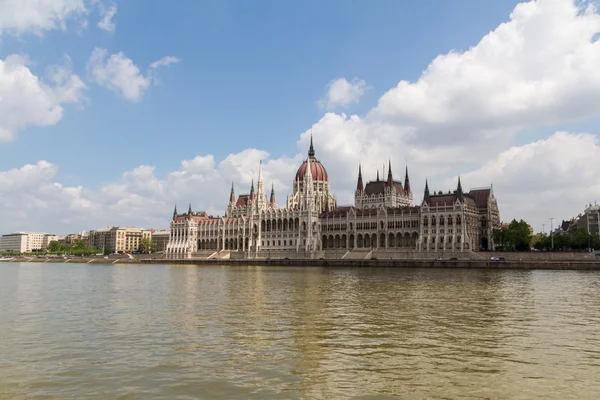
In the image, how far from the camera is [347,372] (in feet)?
48.8

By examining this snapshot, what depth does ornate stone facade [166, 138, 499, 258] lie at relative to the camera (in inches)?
4419

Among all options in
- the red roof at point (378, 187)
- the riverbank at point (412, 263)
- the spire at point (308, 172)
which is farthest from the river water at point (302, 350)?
the spire at point (308, 172)

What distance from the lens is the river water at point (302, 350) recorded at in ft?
43.8

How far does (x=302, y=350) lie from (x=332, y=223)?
379ft

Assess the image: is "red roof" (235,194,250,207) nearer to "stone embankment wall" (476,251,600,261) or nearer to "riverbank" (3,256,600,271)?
"riverbank" (3,256,600,271)

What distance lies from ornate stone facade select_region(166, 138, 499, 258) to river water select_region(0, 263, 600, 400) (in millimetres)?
81629

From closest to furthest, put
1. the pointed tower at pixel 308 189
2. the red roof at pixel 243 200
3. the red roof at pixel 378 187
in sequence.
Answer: the pointed tower at pixel 308 189 < the red roof at pixel 378 187 < the red roof at pixel 243 200

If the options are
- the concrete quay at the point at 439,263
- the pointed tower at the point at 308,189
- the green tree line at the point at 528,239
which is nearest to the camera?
the concrete quay at the point at 439,263

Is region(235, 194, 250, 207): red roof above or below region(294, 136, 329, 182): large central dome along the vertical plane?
below

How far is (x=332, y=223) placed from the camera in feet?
436

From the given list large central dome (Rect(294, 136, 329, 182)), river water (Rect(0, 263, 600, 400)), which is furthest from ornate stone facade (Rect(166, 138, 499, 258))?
river water (Rect(0, 263, 600, 400))

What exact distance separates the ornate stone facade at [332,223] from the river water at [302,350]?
81.6 meters

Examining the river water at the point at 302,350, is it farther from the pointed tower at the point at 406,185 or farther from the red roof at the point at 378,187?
the pointed tower at the point at 406,185

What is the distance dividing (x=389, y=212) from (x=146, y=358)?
355 feet
